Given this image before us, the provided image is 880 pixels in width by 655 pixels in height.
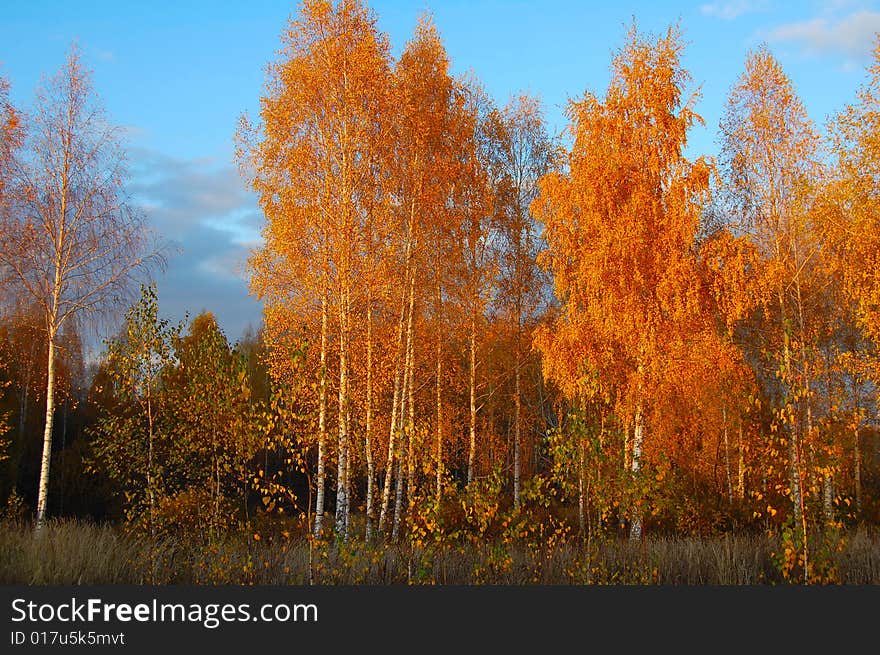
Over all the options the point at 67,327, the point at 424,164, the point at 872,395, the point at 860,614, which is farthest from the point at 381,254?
the point at 872,395

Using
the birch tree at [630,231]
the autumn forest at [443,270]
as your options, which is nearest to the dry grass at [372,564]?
the autumn forest at [443,270]

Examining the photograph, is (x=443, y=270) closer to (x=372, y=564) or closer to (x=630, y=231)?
(x=630, y=231)

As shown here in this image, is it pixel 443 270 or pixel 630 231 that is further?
pixel 443 270

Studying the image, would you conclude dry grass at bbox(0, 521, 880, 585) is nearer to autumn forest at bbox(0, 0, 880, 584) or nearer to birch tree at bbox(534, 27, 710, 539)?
autumn forest at bbox(0, 0, 880, 584)

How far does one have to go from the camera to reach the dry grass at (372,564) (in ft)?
28.1

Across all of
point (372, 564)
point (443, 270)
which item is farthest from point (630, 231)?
point (372, 564)

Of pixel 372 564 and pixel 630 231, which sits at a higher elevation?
pixel 630 231

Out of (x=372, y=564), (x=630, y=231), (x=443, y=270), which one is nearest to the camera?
(x=372, y=564)

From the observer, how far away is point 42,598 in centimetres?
675

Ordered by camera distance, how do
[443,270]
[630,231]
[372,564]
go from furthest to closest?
1. [443,270]
2. [630,231]
3. [372,564]

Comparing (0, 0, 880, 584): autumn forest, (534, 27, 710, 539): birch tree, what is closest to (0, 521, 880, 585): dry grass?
(0, 0, 880, 584): autumn forest

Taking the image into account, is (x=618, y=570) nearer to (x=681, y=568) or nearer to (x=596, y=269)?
(x=681, y=568)

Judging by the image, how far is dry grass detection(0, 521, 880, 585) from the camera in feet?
28.1

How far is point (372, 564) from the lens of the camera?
9.22 m
